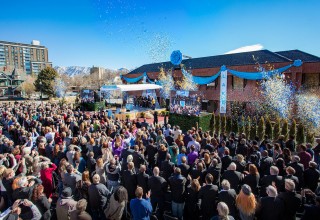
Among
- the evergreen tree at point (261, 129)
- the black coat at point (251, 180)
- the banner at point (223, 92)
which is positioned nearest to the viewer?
the black coat at point (251, 180)

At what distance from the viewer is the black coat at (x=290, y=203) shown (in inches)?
175

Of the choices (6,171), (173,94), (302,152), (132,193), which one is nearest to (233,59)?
(173,94)

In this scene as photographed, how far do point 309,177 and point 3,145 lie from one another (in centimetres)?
1051

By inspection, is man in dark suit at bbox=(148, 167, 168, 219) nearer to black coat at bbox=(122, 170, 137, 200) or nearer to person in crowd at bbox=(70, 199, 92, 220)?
black coat at bbox=(122, 170, 137, 200)

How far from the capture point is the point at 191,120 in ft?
52.8

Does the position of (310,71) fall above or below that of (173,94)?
above

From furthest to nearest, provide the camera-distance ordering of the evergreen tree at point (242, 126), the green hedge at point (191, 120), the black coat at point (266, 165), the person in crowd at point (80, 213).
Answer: the green hedge at point (191, 120) → the evergreen tree at point (242, 126) → the black coat at point (266, 165) → the person in crowd at point (80, 213)

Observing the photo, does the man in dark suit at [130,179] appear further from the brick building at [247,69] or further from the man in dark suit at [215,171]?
the brick building at [247,69]

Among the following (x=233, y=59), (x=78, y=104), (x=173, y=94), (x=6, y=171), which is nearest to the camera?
(x=6, y=171)

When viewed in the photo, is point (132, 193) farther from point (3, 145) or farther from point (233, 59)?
point (233, 59)

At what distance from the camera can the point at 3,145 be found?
27.1ft

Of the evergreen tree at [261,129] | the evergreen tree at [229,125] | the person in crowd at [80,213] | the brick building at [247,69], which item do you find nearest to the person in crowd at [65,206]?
the person in crowd at [80,213]

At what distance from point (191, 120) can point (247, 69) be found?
10.5 m

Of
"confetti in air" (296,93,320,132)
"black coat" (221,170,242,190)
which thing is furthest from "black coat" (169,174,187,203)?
"confetti in air" (296,93,320,132)
